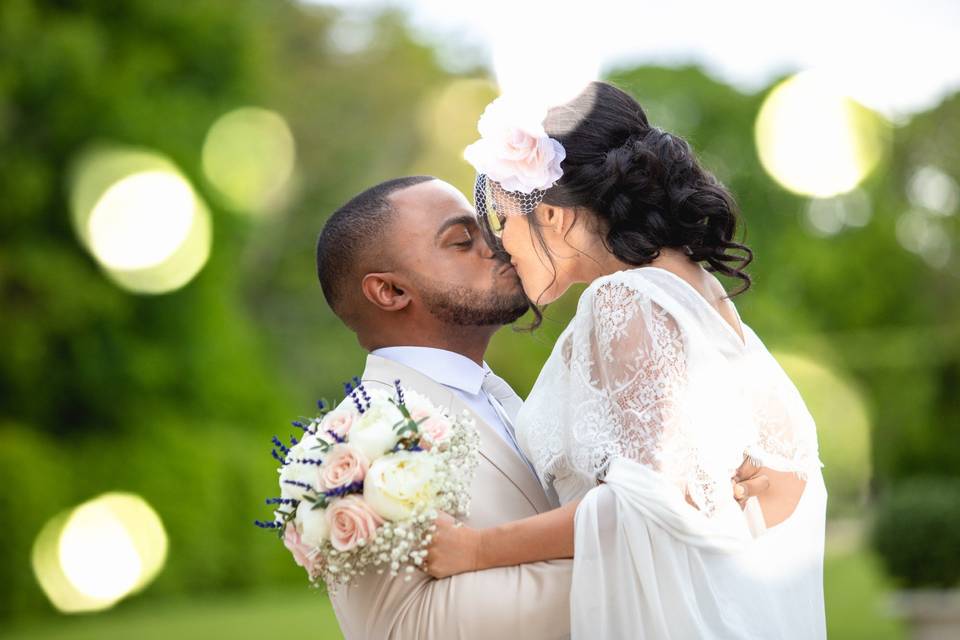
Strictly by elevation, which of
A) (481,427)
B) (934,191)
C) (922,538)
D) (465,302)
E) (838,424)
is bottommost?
(481,427)

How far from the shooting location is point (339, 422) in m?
3.32

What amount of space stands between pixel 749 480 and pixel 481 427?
87cm

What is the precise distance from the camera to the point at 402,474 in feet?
10.3

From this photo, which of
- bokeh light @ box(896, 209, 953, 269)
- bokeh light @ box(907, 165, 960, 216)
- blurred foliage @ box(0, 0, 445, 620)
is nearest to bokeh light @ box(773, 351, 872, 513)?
bokeh light @ box(896, 209, 953, 269)

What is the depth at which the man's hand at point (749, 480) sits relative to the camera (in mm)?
3432

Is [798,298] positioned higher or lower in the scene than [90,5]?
higher

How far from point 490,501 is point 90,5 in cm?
1598

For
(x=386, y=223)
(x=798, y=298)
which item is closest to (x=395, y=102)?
(x=798, y=298)

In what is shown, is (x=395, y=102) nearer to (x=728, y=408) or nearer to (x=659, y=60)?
(x=659, y=60)

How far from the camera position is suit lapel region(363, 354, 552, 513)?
3.66m

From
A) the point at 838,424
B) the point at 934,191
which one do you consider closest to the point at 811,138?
the point at 934,191

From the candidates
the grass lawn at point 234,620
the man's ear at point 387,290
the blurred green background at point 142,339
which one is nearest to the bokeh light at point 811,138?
the blurred green background at point 142,339

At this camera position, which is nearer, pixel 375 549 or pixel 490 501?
pixel 375 549

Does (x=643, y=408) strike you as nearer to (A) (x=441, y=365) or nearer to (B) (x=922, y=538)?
(A) (x=441, y=365)
